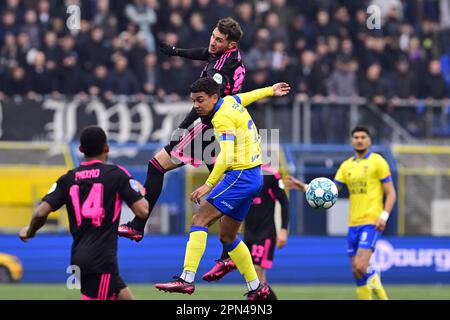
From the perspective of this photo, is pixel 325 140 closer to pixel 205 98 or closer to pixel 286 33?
pixel 286 33

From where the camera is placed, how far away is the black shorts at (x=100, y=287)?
34.3 feet

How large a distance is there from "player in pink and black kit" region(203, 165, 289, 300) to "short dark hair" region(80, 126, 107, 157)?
5.47 m

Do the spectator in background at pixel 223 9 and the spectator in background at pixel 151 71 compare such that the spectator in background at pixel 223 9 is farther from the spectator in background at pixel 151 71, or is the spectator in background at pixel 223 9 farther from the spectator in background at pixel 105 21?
the spectator in background at pixel 105 21

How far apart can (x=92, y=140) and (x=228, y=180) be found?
2559 mm

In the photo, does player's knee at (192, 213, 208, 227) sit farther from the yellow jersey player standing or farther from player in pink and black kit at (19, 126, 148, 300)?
the yellow jersey player standing

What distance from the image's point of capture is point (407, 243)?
22.3m

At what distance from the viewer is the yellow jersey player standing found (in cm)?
1614

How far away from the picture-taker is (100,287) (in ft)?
34.3

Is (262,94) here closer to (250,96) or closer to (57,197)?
(250,96)

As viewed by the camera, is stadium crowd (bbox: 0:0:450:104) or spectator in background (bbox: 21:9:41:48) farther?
spectator in background (bbox: 21:9:41:48)

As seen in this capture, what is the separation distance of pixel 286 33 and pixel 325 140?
3.36 metres

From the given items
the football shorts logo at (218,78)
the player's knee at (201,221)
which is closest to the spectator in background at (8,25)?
the football shorts logo at (218,78)

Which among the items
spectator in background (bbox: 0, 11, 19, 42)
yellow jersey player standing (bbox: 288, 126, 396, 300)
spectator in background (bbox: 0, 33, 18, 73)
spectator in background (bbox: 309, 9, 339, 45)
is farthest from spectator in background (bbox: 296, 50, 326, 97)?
yellow jersey player standing (bbox: 288, 126, 396, 300)

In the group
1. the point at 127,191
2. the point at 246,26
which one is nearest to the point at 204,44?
the point at 246,26
